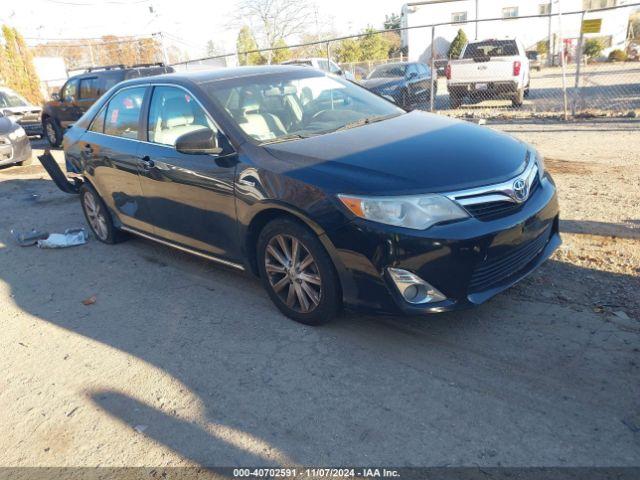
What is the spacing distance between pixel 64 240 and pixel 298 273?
12.3ft

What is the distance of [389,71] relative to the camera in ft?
A: 53.8

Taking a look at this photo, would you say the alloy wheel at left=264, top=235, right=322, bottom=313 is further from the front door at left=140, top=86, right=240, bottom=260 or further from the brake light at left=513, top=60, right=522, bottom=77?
the brake light at left=513, top=60, right=522, bottom=77

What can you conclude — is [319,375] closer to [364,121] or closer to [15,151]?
[364,121]

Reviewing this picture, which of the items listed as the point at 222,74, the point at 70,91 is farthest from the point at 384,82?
the point at 222,74

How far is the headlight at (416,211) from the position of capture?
10.0ft

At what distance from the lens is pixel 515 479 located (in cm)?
231

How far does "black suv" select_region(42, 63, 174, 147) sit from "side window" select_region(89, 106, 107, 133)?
5.37 m

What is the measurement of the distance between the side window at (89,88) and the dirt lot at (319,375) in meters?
8.09

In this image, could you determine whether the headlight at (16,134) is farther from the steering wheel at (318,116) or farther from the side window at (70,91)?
the steering wheel at (318,116)

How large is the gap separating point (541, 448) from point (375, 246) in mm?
1326

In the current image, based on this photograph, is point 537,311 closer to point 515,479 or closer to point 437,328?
point 437,328

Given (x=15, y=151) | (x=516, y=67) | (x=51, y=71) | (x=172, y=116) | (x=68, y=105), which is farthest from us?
(x=51, y=71)

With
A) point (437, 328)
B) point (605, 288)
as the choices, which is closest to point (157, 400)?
point (437, 328)

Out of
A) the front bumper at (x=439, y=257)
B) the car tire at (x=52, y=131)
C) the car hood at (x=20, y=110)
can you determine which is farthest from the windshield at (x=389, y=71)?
the front bumper at (x=439, y=257)
